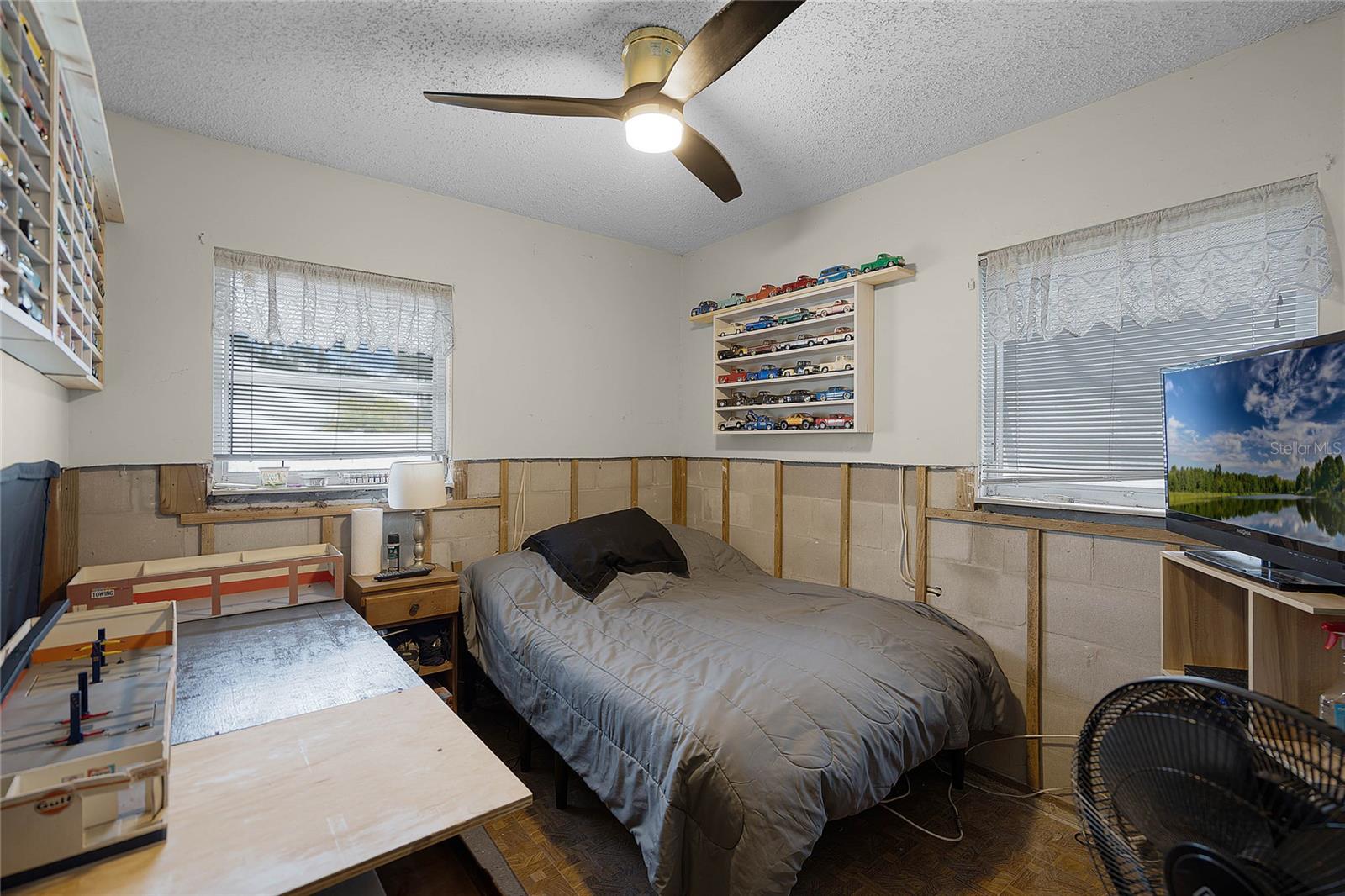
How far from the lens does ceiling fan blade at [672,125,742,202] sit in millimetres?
2035

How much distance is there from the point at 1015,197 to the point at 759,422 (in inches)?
64.1

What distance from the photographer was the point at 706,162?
2.18 metres

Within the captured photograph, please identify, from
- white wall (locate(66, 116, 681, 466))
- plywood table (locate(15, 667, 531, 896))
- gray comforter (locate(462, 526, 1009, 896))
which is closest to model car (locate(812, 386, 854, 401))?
gray comforter (locate(462, 526, 1009, 896))

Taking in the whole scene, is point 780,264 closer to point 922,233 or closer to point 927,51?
point 922,233

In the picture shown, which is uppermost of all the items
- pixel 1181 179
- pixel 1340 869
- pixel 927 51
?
pixel 927 51

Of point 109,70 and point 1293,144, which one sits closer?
point 1293,144

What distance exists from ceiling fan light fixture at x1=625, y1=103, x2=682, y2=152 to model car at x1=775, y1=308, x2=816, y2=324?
142 centimetres

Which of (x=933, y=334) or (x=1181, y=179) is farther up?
(x=1181, y=179)

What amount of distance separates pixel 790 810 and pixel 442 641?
1948mm

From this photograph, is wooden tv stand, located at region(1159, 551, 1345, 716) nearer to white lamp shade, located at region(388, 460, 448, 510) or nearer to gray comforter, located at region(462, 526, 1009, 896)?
gray comforter, located at region(462, 526, 1009, 896)

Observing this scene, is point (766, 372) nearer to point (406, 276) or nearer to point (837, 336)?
point (837, 336)

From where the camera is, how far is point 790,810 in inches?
58.9

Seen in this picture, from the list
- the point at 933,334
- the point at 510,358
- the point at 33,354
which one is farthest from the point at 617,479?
the point at 33,354

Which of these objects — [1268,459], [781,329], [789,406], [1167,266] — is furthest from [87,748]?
[1167,266]
